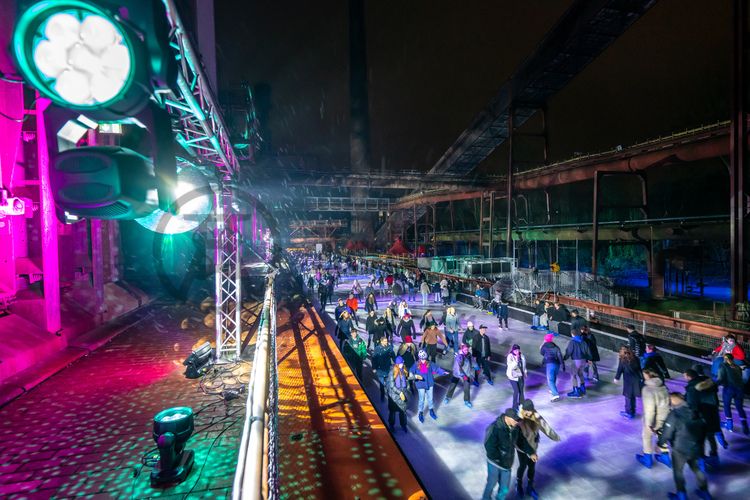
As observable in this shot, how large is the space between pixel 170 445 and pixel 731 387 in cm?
902

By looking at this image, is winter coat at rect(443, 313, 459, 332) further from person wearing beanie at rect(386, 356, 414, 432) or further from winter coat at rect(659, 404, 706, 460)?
winter coat at rect(659, 404, 706, 460)

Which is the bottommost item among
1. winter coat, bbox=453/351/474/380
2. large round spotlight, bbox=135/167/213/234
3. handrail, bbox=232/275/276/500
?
winter coat, bbox=453/351/474/380

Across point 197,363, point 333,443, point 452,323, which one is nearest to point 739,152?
point 452,323

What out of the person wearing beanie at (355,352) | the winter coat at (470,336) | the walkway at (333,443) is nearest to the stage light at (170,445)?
the walkway at (333,443)

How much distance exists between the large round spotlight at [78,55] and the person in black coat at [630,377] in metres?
8.41

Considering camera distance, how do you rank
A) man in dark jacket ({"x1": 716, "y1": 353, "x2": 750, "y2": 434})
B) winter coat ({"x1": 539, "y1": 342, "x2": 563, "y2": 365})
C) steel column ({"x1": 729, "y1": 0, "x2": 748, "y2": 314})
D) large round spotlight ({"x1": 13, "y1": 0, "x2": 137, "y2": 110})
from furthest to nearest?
1. steel column ({"x1": 729, "y1": 0, "x2": 748, "y2": 314})
2. winter coat ({"x1": 539, "y1": 342, "x2": 563, "y2": 365})
3. man in dark jacket ({"x1": 716, "y1": 353, "x2": 750, "y2": 434})
4. large round spotlight ({"x1": 13, "y1": 0, "x2": 137, "y2": 110})

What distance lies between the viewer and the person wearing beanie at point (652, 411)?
515 cm

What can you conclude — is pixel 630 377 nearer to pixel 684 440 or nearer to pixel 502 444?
pixel 684 440

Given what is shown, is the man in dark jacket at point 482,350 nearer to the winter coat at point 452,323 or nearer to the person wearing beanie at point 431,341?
the person wearing beanie at point 431,341

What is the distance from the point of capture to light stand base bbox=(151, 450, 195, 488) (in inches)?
172

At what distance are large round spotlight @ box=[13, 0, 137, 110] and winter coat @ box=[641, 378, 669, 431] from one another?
7.22 meters

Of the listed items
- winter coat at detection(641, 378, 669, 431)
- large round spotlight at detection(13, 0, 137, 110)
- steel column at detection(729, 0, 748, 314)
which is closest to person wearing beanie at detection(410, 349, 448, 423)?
winter coat at detection(641, 378, 669, 431)

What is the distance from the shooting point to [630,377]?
6.72 metres

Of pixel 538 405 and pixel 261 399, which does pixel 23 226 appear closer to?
pixel 261 399
